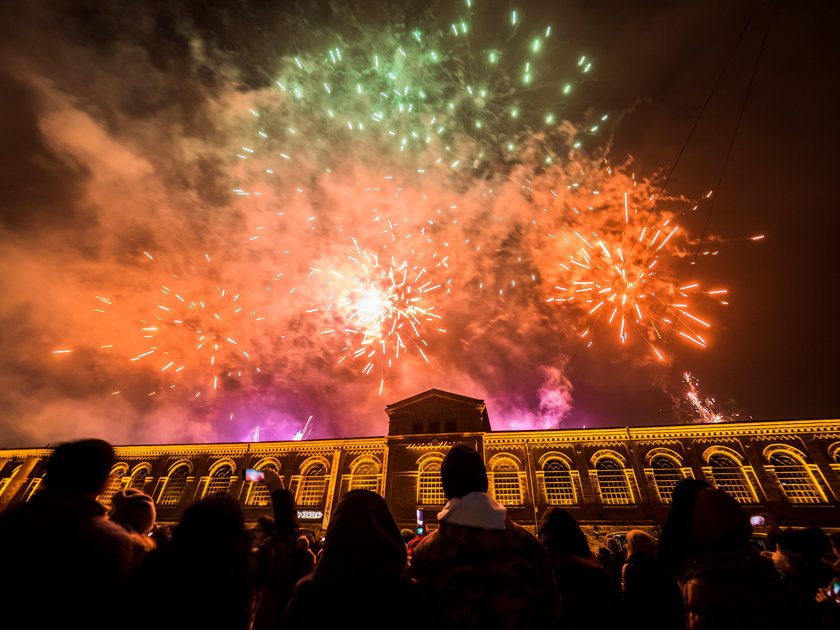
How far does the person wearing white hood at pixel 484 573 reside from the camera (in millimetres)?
2275

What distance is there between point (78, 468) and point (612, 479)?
24856 mm

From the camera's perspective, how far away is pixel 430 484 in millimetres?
22766

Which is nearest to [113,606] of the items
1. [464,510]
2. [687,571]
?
[464,510]

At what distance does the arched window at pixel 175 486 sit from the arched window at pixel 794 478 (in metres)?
37.8

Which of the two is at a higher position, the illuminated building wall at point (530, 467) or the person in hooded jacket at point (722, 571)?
the illuminated building wall at point (530, 467)

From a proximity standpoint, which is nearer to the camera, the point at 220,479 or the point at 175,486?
the point at 220,479

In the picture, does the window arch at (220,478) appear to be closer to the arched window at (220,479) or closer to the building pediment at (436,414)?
the arched window at (220,479)

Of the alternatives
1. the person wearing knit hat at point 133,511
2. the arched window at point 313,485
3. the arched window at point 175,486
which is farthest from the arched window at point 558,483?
the arched window at point 175,486

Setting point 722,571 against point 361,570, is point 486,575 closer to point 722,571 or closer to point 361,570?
point 361,570

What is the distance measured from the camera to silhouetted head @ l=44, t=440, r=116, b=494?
8.14 feet

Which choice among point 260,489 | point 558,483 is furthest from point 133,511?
point 260,489

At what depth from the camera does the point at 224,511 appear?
250cm

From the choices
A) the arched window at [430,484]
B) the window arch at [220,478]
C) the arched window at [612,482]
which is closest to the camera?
the arched window at [612,482]

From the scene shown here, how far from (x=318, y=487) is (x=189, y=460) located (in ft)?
35.6
